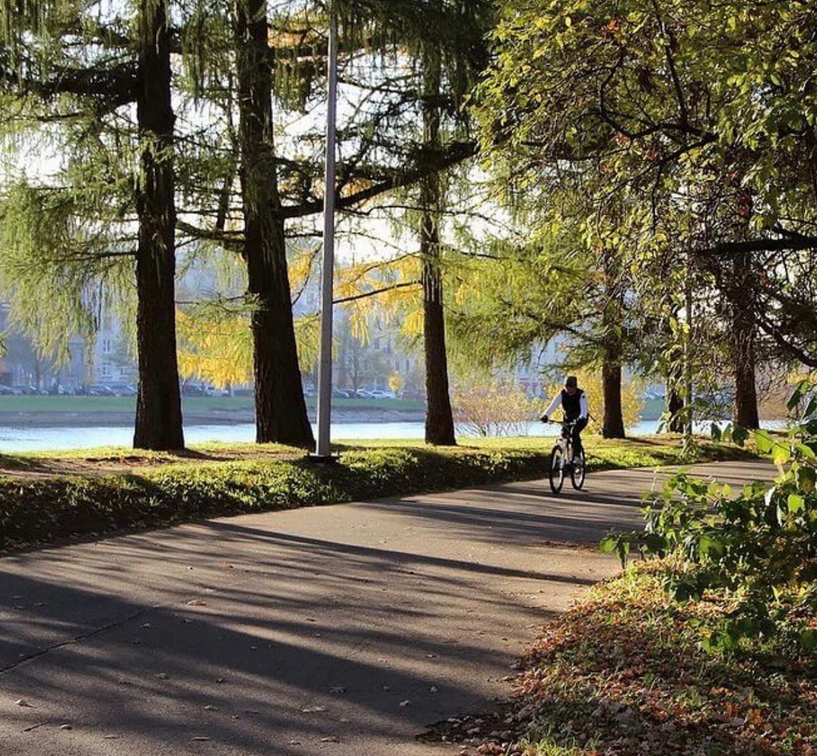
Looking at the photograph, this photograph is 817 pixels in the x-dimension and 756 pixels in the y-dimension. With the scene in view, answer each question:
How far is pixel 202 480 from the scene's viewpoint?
14.0m

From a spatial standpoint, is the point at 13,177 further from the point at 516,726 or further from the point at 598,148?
the point at 516,726

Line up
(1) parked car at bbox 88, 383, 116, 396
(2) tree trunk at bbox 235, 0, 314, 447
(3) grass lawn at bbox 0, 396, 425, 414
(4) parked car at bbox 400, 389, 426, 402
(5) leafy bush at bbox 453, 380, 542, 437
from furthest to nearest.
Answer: (4) parked car at bbox 400, 389, 426, 402 → (5) leafy bush at bbox 453, 380, 542, 437 → (1) parked car at bbox 88, 383, 116, 396 → (3) grass lawn at bbox 0, 396, 425, 414 → (2) tree trunk at bbox 235, 0, 314, 447

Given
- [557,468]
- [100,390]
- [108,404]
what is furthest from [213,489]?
[100,390]

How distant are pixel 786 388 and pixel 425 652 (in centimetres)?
575

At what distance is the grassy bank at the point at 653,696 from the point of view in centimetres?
473

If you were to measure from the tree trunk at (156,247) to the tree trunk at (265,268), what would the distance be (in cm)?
140

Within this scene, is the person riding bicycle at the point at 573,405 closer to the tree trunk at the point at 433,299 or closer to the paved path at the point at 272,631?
the paved path at the point at 272,631

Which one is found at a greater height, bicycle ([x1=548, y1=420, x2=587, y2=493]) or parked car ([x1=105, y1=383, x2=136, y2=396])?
parked car ([x1=105, y1=383, x2=136, y2=396])

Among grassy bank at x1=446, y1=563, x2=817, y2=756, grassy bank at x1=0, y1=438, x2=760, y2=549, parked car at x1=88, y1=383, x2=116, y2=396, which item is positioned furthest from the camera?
parked car at x1=88, y1=383, x2=116, y2=396

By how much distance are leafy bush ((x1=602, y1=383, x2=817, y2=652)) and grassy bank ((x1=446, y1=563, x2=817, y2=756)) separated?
0.94 feet

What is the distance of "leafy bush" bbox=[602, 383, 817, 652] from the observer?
5.02m

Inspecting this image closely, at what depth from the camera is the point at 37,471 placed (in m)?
14.5

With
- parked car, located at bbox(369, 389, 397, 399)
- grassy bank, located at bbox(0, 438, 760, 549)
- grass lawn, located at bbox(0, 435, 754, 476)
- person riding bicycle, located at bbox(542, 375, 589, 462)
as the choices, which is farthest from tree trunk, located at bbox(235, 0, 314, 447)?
Result: parked car, located at bbox(369, 389, 397, 399)

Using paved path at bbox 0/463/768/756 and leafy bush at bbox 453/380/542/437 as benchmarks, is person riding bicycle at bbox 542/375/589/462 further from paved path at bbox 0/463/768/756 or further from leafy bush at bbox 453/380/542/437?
leafy bush at bbox 453/380/542/437
